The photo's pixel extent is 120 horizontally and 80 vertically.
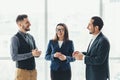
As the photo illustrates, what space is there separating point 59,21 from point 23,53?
2.09m

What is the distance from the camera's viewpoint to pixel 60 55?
→ 14.5ft

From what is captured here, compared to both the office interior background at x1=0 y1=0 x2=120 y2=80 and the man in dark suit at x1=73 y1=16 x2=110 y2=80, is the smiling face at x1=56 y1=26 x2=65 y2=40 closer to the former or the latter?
the man in dark suit at x1=73 y1=16 x2=110 y2=80

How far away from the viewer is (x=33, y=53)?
4.32m

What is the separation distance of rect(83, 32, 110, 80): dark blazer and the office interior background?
6.56 feet

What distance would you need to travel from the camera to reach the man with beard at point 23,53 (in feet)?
14.1

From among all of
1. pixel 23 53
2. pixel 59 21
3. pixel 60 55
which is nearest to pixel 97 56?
pixel 60 55

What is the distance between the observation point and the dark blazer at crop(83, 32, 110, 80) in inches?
163

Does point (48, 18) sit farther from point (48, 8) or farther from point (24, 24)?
point (24, 24)

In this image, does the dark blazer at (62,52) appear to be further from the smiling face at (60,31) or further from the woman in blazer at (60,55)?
the smiling face at (60,31)

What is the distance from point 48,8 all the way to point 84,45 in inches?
36.3

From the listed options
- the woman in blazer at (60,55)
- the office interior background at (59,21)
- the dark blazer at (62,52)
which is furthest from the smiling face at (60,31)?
the office interior background at (59,21)

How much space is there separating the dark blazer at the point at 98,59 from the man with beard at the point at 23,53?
65 cm

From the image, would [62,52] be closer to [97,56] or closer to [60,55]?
[60,55]

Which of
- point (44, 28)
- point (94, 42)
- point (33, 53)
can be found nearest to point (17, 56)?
point (33, 53)
